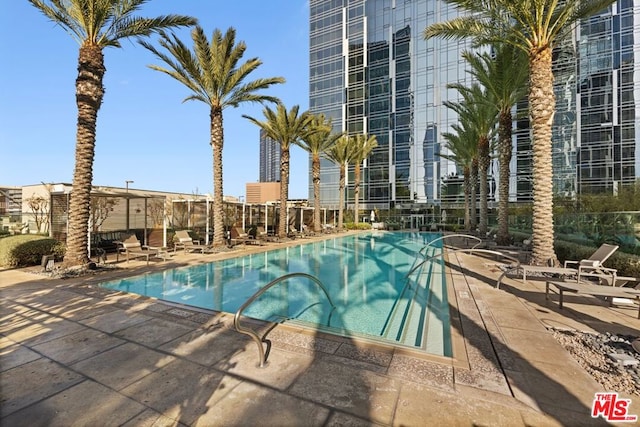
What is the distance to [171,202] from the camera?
20.5m

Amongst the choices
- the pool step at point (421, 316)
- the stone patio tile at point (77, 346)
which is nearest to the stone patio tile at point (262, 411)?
the pool step at point (421, 316)

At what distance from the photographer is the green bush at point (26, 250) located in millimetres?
9375

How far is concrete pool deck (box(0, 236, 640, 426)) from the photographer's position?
2.54 metres

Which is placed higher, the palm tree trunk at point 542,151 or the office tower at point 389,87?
the office tower at point 389,87

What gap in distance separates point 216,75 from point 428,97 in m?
30.5

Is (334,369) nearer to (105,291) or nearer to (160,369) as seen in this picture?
(160,369)

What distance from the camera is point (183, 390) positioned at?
289cm

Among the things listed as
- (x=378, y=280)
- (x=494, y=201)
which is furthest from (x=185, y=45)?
(x=494, y=201)

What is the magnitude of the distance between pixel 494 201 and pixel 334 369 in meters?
36.4

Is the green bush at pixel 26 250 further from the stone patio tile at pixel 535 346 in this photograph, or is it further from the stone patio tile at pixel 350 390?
the stone patio tile at pixel 535 346

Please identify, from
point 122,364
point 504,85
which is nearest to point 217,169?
point 122,364

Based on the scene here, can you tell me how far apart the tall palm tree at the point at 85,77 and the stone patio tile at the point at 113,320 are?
5.08 meters

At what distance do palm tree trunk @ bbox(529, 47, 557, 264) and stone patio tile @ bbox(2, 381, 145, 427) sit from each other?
35.1ft

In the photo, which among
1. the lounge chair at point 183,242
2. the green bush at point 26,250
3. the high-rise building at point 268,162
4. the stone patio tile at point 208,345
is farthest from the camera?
the high-rise building at point 268,162
